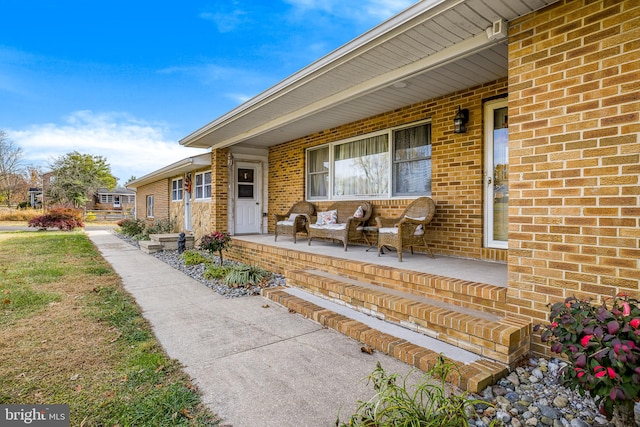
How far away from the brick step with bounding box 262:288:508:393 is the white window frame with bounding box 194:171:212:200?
272 inches

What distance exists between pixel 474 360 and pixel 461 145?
10.5 ft

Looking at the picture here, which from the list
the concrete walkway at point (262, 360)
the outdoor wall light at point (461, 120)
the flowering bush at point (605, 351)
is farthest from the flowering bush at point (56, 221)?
the flowering bush at point (605, 351)

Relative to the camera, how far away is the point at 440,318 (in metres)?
2.84

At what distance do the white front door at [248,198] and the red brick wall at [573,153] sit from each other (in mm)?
7056

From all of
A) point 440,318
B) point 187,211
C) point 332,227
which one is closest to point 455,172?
point 332,227

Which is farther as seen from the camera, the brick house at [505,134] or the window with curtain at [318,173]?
the window with curtain at [318,173]

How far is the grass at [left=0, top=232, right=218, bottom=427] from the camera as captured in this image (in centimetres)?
202

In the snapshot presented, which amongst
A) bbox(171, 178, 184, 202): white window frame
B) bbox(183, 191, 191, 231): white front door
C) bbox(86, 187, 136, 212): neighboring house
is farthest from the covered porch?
bbox(86, 187, 136, 212): neighboring house

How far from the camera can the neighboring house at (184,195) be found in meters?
9.76

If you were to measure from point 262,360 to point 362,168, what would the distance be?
4.60 m

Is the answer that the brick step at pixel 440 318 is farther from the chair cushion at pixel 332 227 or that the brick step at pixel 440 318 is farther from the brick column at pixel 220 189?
the brick column at pixel 220 189

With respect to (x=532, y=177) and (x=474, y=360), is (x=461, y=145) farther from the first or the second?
(x=474, y=360)

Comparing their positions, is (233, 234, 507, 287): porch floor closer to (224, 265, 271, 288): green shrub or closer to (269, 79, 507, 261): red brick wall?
(269, 79, 507, 261): red brick wall

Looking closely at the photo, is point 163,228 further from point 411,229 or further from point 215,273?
point 411,229
